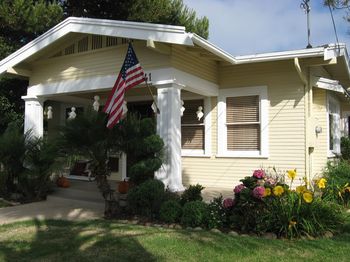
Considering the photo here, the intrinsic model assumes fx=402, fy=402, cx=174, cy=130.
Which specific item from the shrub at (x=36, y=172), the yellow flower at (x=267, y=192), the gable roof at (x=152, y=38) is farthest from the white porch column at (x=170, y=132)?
the shrub at (x=36, y=172)

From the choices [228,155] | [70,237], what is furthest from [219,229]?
[228,155]

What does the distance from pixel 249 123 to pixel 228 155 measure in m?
1.02

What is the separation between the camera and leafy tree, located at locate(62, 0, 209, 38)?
54.4 ft

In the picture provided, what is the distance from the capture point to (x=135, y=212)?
7.84 m

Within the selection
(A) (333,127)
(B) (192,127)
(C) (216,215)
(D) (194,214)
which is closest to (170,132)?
(D) (194,214)

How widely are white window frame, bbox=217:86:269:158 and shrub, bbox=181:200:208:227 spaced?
12.6ft

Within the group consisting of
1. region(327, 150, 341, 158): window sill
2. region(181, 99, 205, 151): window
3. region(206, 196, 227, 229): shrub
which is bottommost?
region(206, 196, 227, 229): shrub

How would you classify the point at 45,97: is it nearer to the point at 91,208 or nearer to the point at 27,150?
the point at 27,150

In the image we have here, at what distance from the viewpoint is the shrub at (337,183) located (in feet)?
25.8

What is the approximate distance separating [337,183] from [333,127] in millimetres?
3675

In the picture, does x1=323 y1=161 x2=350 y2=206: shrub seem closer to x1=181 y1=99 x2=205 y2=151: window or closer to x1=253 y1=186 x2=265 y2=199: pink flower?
x1=253 y1=186 x2=265 y2=199: pink flower

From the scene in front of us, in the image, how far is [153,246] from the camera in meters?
5.63

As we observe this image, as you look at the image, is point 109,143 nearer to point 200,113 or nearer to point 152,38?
point 152,38

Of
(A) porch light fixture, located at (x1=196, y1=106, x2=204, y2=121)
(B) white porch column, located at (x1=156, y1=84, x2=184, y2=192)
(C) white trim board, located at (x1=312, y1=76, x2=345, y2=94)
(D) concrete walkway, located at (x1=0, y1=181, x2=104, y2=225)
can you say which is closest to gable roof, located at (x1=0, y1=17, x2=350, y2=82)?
(C) white trim board, located at (x1=312, y1=76, x2=345, y2=94)
